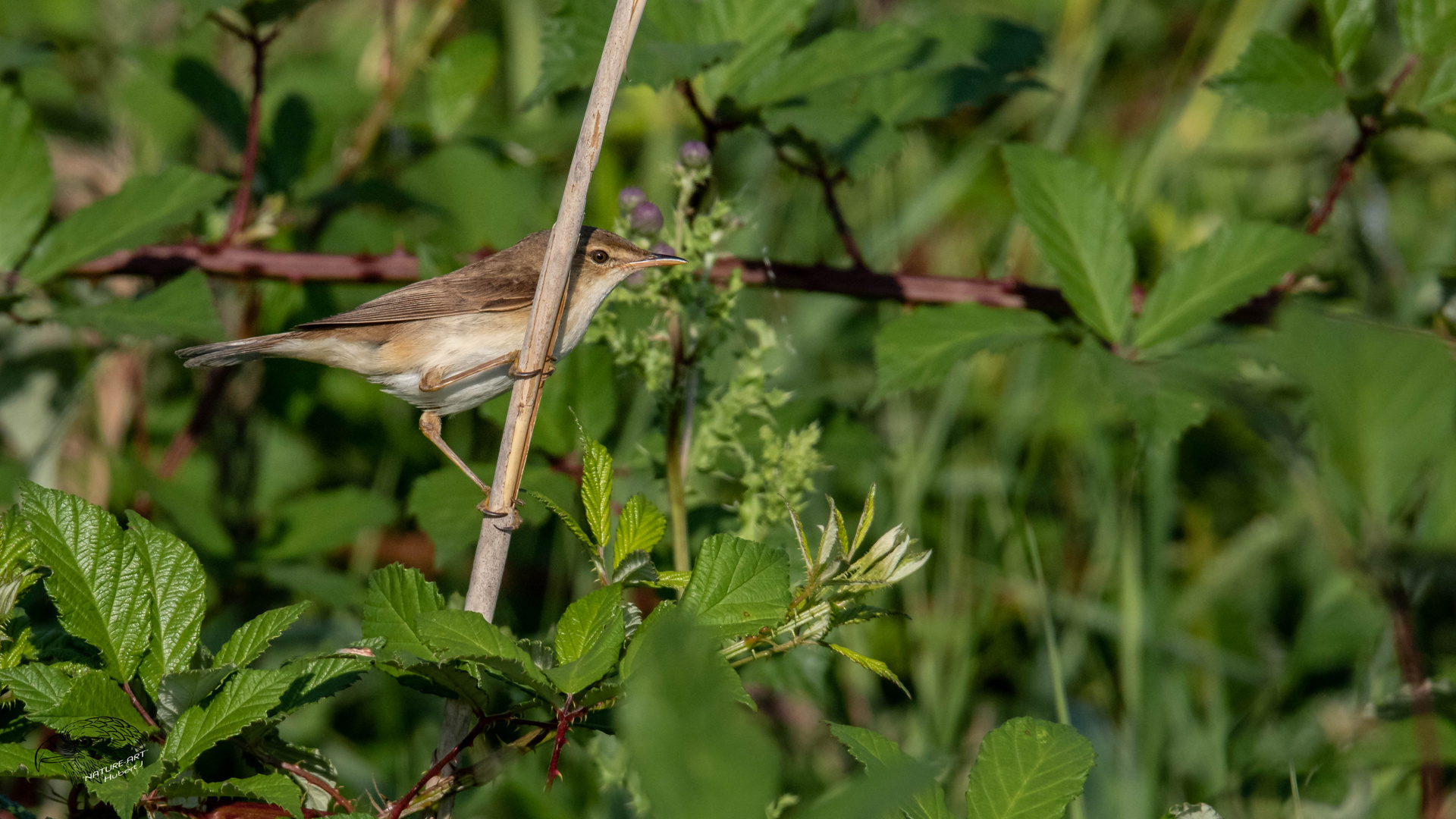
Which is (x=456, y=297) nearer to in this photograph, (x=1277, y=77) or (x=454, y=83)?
(x=454, y=83)

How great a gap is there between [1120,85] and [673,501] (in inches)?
195

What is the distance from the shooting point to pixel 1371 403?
1089mm

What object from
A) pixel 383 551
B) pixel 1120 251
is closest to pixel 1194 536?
pixel 1120 251

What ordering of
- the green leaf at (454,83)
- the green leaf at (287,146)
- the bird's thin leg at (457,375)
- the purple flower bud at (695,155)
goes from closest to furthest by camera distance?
the purple flower bud at (695,155) → the bird's thin leg at (457,375) → the green leaf at (287,146) → the green leaf at (454,83)

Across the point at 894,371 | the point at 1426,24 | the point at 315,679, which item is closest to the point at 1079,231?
the point at 894,371

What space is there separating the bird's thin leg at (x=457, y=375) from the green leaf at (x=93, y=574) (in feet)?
3.39

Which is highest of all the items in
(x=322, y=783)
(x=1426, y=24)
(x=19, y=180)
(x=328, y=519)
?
(x=1426, y=24)

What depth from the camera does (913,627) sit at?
3.65 meters

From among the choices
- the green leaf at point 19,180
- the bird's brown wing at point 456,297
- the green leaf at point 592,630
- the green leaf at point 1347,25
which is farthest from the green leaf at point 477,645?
the green leaf at point 1347,25

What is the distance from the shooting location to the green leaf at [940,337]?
8.09ft

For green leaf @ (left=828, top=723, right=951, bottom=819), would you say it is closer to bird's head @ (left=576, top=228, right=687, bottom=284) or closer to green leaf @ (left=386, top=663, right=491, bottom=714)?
green leaf @ (left=386, top=663, right=491, bottom=714)

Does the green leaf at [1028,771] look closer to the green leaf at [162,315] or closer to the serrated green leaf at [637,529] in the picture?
the serrated green leaf at [637,529]

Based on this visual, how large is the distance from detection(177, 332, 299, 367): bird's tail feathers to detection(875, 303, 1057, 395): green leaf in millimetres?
1443

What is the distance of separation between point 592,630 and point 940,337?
1.36 metres
